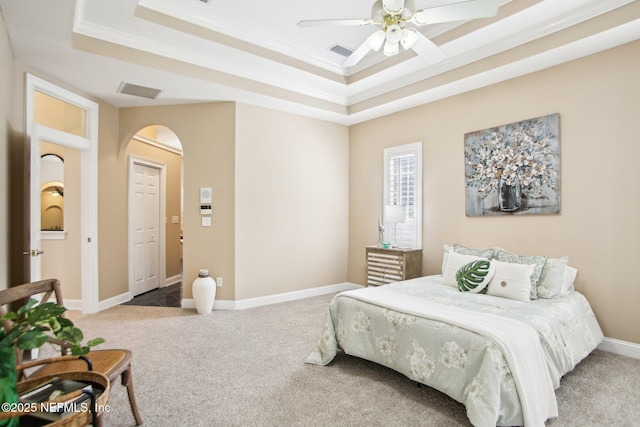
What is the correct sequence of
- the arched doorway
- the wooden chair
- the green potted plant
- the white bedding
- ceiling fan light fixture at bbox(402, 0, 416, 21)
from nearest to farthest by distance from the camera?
the green potted plant, the wooden chair, the white bedding, ceiling fan light fixture at bbox(402, 0, 416, 21), the arched doorway

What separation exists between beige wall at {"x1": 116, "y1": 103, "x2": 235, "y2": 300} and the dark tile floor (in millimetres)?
614

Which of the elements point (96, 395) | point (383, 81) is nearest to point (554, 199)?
point (383, 81)

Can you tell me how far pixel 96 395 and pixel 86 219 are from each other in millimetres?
3684

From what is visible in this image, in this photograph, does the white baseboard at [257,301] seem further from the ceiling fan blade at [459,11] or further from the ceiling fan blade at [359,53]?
the ceiling fan blade at [359,53]

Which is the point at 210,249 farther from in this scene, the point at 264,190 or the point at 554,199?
the point at 554,199

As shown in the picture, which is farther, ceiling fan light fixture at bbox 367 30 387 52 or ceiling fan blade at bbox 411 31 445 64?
ceiling fan blade at bbox 411 31 445 64

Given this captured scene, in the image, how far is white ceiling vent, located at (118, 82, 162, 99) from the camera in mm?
3995

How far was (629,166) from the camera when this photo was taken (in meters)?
2.99

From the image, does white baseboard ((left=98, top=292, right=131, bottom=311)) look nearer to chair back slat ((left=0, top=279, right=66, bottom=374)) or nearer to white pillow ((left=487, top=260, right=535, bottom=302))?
chair back slat ((left=0, top=279, right=66, bottom=374))

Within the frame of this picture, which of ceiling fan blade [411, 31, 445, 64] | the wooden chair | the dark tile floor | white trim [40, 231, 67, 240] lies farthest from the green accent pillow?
white trim [40, 231, 67, 240]

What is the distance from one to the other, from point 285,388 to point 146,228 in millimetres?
4298

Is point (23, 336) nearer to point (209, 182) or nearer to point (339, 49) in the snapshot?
point (209, 182)

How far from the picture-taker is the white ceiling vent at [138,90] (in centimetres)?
399

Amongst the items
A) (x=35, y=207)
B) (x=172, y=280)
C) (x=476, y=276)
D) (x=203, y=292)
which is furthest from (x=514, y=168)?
(x=172, y=280)
